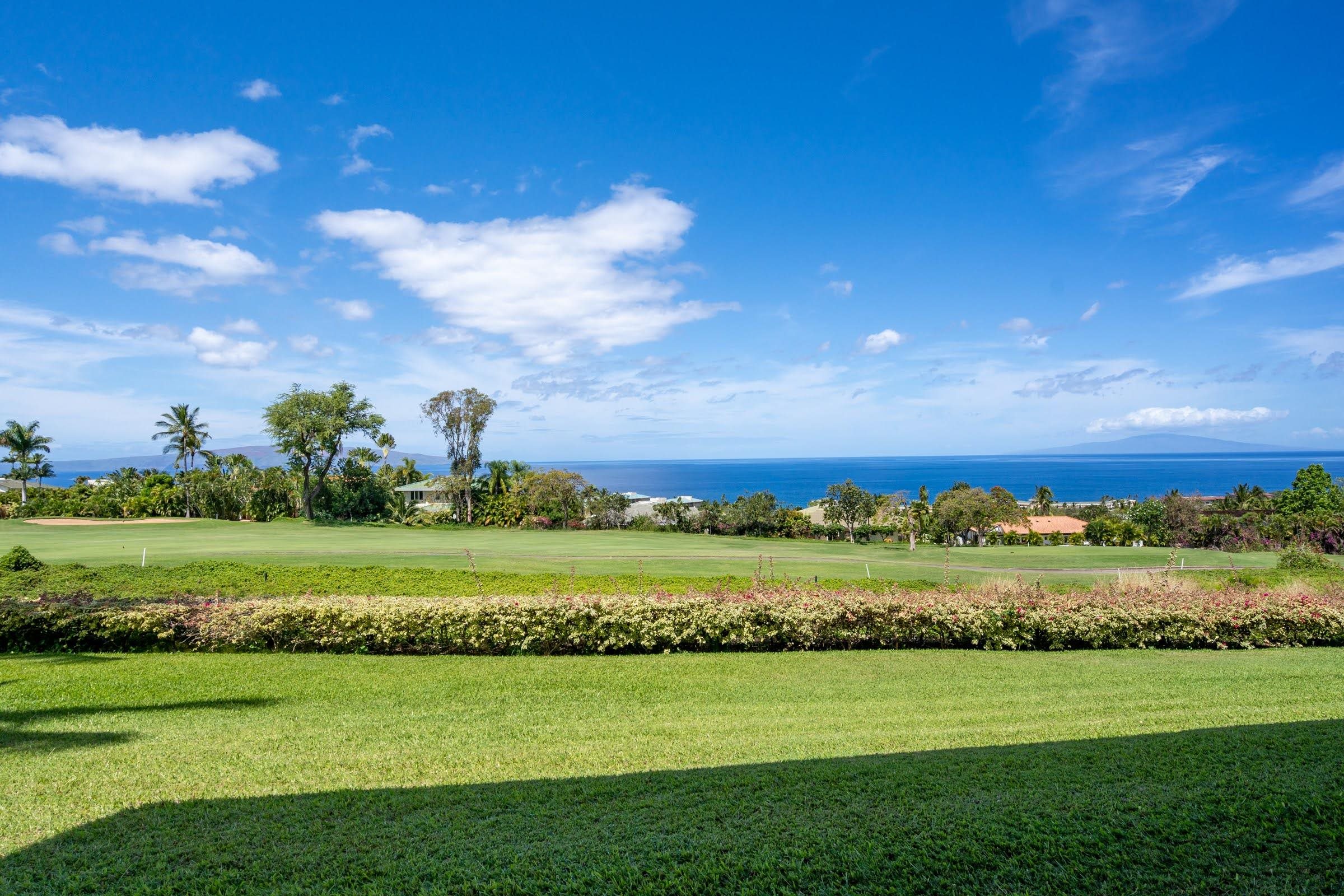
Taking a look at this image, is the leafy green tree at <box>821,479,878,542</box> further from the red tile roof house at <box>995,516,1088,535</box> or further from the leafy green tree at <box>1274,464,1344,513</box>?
the red tile roof house at <box>995,516,1088,535</box>

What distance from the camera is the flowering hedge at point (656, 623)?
10.7 metres

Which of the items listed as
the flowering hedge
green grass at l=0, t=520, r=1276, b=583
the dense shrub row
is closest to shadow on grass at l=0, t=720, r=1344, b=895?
the flowering hedge

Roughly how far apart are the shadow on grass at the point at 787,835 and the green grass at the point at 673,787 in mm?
16

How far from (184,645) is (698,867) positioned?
10.9 meters

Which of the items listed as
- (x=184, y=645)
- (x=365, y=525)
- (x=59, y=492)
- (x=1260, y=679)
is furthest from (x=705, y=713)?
(x=59, y=492)

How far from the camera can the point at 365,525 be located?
1487 inches

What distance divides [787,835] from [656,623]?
7.72 m

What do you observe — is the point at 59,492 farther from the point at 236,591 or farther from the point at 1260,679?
the point at 1260,679

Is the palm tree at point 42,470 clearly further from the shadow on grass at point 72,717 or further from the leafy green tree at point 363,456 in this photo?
the shadow on grass at point 72,717

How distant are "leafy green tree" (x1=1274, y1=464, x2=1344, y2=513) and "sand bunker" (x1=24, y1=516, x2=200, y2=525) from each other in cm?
5579

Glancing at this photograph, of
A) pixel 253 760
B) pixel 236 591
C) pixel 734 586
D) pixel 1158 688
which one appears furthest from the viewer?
pixel 734 586

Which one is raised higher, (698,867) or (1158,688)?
(698,867)

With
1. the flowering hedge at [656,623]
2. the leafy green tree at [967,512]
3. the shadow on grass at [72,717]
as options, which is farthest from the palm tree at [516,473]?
the shadow on grass at [72,717]

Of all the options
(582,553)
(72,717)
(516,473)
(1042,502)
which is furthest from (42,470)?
(1042,502)
